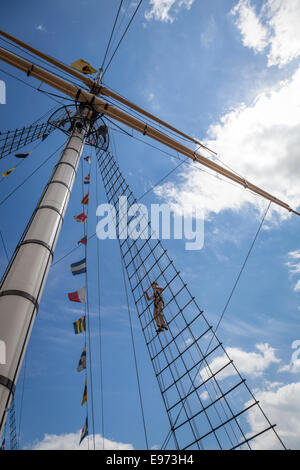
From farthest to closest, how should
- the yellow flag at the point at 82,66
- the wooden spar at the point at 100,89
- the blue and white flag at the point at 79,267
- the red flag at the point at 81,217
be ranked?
1. the wooden spar at the point at 100,89
2. the red flag at the point at 81,217
3. the yellow flag at the point at 82,66
4. the blue and white flag at the point at 79,267

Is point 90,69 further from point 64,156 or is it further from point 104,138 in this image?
point 64,156

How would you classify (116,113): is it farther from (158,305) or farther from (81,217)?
(158,305)

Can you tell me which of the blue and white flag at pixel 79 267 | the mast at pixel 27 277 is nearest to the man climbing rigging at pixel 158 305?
the blue and white flag at pixel 79 267

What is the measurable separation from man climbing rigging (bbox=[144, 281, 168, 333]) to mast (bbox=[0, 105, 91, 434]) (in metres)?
3.74

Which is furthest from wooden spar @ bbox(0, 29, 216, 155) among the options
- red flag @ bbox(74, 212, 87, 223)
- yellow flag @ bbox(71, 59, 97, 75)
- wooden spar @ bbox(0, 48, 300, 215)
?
red flag @ bbox(74, 212, 87, 223)

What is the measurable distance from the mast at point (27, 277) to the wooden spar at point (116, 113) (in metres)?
3.66

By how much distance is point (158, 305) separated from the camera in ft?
21.3

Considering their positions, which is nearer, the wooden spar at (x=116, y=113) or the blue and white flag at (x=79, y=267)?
the blue and white flag at (x=79, y=267)

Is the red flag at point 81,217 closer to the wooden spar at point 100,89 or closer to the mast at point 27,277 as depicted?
the mast at point 27,277

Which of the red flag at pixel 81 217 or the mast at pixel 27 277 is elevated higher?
the red flag at pixel 81 217

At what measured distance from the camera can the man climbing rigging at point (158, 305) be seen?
19.9ft

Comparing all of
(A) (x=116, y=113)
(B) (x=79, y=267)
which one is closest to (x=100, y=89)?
(A) (x=116, y=113)

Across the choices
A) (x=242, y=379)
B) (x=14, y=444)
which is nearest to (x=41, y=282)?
(x=242, y=379)
